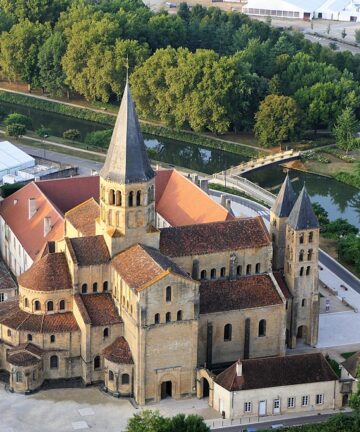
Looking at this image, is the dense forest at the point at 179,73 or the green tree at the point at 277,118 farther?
the dense forest at the point at 179,73

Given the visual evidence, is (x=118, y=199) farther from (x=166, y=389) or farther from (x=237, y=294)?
(x=166, y=389)

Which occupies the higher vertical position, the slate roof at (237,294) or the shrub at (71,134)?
the slate roof at (237,294)

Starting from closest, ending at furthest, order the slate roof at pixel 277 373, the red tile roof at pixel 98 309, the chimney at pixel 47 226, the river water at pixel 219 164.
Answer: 1. the slate roof at pixel 277 373
2. the red tile roof at pixel 98 309
3. the chimney at pixel 47 226
4. the river water at pixel 219 164

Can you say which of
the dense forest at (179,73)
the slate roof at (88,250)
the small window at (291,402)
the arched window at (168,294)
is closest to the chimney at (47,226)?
the slate roof at (88,250)

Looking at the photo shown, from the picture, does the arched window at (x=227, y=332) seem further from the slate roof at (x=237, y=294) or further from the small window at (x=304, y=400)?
the small window at (x=304, y=400)

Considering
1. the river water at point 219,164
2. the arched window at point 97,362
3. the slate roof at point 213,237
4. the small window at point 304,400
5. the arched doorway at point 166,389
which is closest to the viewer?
the small window at point 304,400

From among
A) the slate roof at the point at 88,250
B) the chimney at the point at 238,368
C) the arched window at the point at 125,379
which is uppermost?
the slate roof at the point at 88,250

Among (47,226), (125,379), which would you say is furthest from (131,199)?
(47,226)
